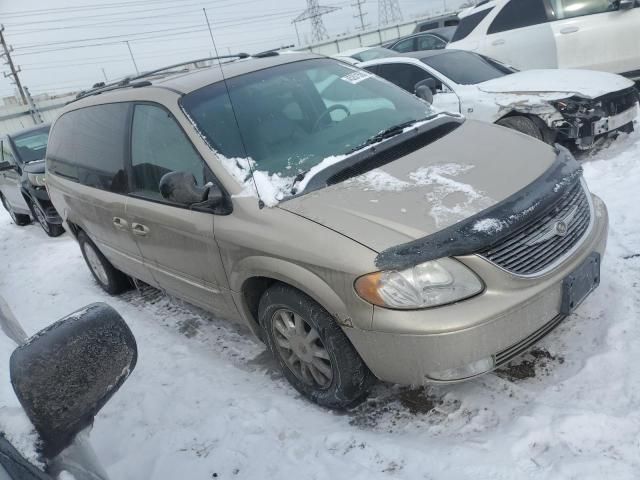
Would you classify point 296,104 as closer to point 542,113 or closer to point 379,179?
point 379,179

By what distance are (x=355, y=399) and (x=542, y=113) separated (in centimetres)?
419

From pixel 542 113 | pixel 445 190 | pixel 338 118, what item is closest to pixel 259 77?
pixel 338 118

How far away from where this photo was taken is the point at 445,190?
252cm

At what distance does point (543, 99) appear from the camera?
18.3ft

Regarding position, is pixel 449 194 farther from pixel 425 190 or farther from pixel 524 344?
pixel 524 344

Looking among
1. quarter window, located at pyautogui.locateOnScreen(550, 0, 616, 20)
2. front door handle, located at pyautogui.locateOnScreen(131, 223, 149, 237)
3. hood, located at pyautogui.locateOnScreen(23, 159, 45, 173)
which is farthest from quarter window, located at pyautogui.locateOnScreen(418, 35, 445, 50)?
front door handle, located at pyautogui.locateOnScreen(131, 223, 149, 237)

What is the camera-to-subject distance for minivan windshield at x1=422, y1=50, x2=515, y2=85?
6421 millimetres

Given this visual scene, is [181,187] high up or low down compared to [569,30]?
up

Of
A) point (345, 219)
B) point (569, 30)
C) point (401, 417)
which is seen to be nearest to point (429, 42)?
point (569, 30)

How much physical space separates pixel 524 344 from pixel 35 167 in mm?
7375

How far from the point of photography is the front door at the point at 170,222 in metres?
3.03

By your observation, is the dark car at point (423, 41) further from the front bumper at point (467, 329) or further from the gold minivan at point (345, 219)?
the front bumper at point (467, 329)

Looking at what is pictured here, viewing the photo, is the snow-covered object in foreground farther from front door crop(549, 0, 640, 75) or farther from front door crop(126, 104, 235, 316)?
front door crop(126, 104, 235, 316)

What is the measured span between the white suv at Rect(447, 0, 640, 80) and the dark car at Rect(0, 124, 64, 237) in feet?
21.7
